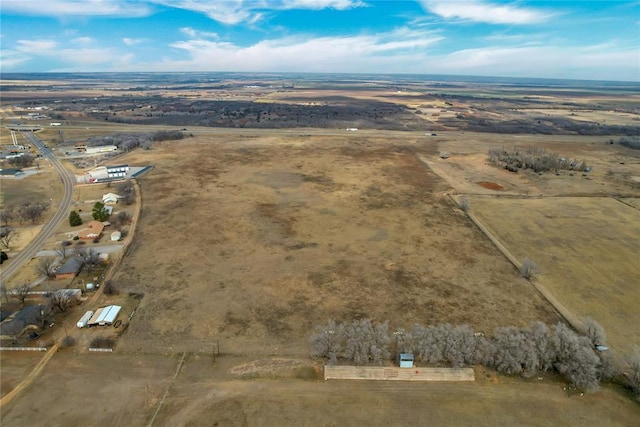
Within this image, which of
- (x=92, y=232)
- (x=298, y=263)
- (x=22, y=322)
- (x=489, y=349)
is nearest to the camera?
(x=489, y=349)

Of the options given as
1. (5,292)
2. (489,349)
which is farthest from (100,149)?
(489,349)

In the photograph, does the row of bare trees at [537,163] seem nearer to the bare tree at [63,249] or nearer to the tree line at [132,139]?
the bare tree at [63,249]

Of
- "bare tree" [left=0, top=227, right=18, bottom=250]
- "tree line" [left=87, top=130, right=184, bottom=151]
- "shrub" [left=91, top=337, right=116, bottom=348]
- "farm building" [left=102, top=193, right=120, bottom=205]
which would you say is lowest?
"shrub" [left=91, top=337, right=116, bottom=348]

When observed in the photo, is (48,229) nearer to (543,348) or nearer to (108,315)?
(108,315)

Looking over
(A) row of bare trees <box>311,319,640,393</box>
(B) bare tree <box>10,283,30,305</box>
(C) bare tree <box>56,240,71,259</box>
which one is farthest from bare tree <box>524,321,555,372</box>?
(C) bare tree <box>56,240,71,259</box>

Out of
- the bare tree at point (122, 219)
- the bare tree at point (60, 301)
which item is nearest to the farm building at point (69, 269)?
the bare tree at point (60, 301)

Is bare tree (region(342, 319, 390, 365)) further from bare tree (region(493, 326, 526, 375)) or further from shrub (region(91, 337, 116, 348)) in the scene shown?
shrub (region(91, 337, 116, 348))

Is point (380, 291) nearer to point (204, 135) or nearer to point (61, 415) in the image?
point (61, 415)

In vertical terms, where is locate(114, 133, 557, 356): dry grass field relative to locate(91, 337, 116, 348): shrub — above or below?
above
